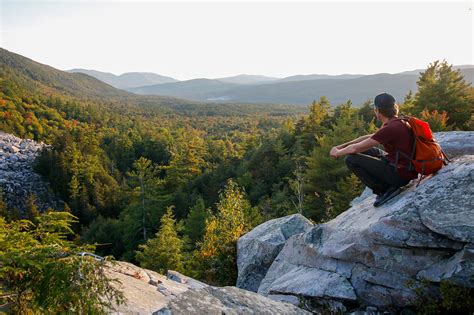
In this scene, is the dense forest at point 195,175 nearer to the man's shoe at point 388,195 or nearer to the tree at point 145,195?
the tree at point 145,195

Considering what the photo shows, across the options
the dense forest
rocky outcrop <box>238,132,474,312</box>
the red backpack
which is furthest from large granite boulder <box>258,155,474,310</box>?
the dense forest

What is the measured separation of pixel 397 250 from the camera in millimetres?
5250

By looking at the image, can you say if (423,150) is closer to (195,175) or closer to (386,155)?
(386,155)

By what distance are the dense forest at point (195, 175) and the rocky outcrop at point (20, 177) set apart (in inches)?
71.7

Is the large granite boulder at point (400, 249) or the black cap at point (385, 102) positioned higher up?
the black cap at point (385, 102)

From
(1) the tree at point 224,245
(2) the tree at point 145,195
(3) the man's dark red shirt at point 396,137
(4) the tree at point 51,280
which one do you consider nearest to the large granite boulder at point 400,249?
(3) the man's dark red shirt at point 396,137

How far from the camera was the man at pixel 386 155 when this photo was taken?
204 inches

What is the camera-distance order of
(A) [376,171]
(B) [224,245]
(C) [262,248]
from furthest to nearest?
(B) [224,245]
(C) [262,248]
(A) [376,171]

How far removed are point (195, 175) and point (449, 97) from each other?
33148 millimetres

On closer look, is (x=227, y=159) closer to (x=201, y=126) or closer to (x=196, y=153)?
(x=196, y=153)

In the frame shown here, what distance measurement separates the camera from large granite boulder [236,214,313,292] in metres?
9.19

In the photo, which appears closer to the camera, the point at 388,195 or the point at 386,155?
the point at 386,155

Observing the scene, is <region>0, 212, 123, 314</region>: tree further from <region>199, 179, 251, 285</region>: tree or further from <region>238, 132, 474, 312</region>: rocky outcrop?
<region>199, 179, 251, 285</region>: tree

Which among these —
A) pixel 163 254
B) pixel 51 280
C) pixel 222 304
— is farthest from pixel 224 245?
pixel 163 254
